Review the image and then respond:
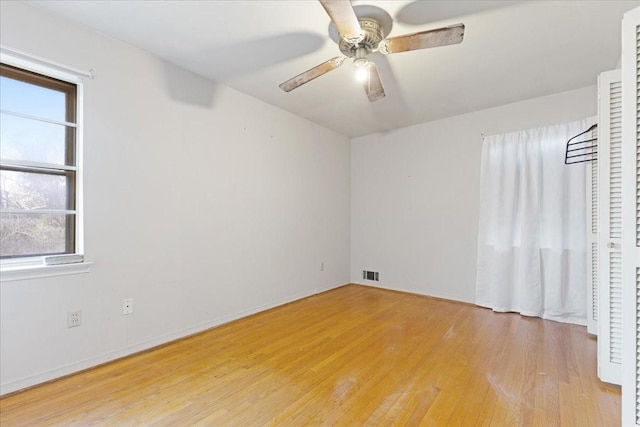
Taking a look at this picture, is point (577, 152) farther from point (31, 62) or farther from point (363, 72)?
point (31, 62)

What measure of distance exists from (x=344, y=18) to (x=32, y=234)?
8.04 feet

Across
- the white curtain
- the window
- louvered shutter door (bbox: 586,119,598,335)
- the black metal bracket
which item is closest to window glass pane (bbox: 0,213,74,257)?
the window

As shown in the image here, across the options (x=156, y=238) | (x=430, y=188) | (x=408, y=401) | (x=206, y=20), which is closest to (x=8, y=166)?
(x=156, y=238)

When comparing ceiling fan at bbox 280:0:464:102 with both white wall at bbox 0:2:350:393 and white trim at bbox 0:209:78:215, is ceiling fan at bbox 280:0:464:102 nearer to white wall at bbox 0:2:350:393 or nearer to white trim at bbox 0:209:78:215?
white wall at bbox 0:2:350:393

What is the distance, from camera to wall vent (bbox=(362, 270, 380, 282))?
468 centimetres

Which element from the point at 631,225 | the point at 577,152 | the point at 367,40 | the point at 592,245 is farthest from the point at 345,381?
the point at 577,152

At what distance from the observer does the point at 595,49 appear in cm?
240

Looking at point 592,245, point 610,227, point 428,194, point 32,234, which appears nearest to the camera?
point 610,227

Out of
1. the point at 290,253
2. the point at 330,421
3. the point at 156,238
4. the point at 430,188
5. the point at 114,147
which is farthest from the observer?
the point at 430,188

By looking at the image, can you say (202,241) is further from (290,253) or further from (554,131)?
(554,131)

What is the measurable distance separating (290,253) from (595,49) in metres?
3.55

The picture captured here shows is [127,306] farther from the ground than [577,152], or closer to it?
closer to it

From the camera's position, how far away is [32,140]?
6.56 feet

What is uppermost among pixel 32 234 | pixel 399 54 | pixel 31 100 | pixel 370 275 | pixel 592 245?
pixel 399 54
